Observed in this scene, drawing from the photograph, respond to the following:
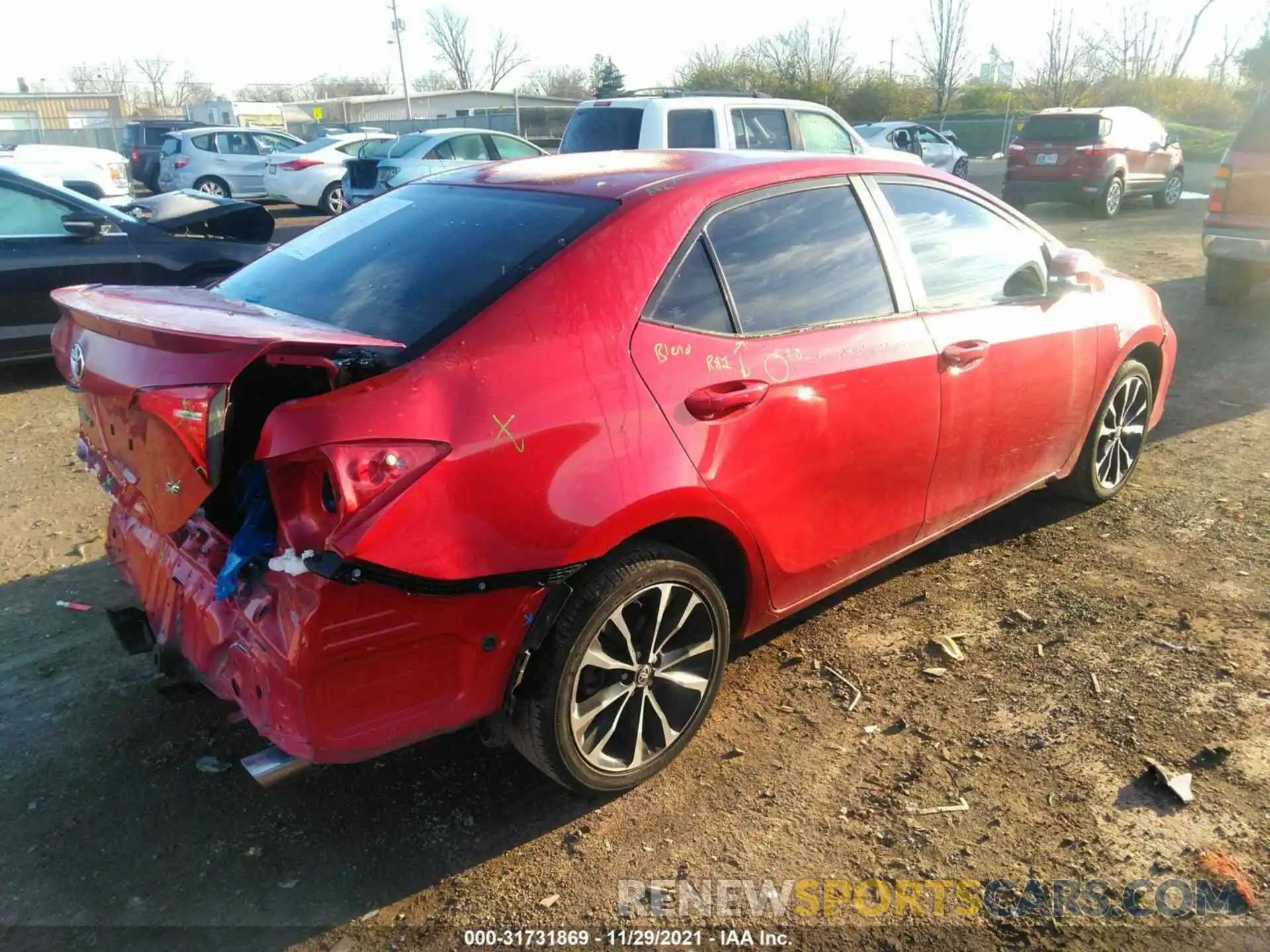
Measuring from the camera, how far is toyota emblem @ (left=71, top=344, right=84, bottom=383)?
8.61 ft

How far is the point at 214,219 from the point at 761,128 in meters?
5.80

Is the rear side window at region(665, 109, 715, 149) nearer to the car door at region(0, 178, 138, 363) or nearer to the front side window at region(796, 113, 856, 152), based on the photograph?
the front side window at region(796, 113, 856, 152)

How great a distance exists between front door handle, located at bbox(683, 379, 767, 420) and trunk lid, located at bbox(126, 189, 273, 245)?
646cm

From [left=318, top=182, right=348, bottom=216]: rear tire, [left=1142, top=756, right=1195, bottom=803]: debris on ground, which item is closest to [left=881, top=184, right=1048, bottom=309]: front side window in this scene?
[left=1142, top=756, right=1195, bottom=803]: debris on ground

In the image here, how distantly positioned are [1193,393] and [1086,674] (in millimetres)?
4282

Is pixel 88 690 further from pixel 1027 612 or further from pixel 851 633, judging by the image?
pixel 1027 612

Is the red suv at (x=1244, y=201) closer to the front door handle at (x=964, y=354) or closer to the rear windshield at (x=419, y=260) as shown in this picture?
the front door handle at (x=964, y=354)

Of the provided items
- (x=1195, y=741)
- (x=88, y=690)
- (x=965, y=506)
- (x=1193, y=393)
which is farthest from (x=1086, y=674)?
(x=1193, y=393)

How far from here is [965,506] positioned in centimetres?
381

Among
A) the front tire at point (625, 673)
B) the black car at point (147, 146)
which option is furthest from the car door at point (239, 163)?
the front tire at point (625, 673)

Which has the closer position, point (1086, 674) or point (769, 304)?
point (769, 304)

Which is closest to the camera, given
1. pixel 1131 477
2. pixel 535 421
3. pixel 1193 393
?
pixel 535 421

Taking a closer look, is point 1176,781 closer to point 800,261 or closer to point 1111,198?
point 800,261

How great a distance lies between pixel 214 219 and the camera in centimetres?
790
